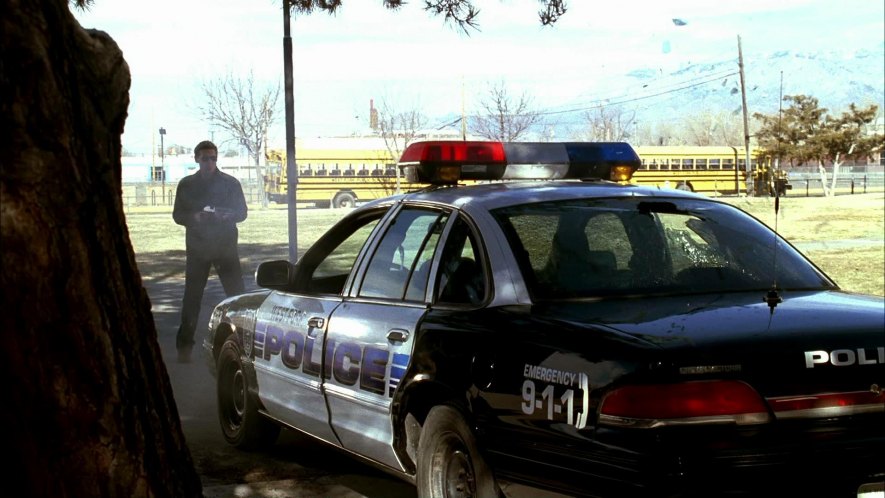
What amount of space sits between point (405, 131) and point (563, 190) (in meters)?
46.0

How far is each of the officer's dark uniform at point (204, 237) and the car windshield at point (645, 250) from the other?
5924mm

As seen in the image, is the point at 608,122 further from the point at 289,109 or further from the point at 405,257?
the point at 405,257

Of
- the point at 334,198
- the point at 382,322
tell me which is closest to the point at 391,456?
the point at 382,322

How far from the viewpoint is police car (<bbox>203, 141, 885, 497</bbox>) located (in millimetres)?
3350

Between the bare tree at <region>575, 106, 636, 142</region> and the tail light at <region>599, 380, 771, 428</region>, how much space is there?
48.8m

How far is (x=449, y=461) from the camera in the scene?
4.30 meters

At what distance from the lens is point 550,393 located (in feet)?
12.0

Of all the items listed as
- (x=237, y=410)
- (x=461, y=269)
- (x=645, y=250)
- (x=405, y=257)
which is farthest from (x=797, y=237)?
(x=461, y=269)

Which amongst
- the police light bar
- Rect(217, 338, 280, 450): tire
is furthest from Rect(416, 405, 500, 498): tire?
Rect(217, 338, 280, 450): tire

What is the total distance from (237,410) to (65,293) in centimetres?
369

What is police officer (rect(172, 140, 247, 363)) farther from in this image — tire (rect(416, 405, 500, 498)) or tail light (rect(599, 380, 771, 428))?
tail light (rect(599, 380, 771, 428))

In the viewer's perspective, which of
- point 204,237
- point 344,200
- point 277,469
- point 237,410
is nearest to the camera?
point 277,469

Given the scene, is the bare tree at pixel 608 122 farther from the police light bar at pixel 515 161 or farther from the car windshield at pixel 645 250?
the car windshield at pixel 645 250

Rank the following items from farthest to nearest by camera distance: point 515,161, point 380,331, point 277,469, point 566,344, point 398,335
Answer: point 277,469, point 515,161, point 380,331, point 398,335, point 566,344
